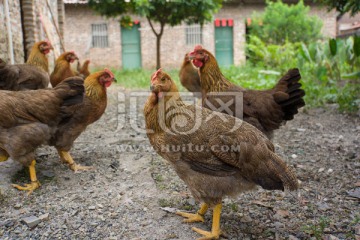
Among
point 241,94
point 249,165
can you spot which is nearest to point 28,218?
point 249,165

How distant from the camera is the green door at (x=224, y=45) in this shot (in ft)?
64.6

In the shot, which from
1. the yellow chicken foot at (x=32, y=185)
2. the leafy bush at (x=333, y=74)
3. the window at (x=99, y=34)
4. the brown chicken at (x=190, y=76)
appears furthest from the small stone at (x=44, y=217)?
the window at (x=99, y=34)

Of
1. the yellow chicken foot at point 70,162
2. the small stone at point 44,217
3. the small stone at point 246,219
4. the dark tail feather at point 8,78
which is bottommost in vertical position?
the small stone at point 246,219

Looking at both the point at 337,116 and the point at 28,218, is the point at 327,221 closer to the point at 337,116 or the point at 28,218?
the point at 28,218

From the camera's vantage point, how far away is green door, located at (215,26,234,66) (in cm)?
1969

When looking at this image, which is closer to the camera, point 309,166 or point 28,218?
point 28,218

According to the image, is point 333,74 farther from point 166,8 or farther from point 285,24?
point 285,24

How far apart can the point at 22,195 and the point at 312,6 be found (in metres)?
20.8

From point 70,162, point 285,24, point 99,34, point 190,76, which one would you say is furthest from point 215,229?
point 99,34

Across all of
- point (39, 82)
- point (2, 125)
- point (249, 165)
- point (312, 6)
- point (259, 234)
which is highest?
point (312, 6)

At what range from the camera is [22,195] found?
342cm

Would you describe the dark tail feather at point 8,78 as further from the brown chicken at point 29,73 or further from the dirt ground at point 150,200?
the dirt ground at point 150,200

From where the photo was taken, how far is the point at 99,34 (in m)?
19.0

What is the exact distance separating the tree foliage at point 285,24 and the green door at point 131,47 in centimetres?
714
